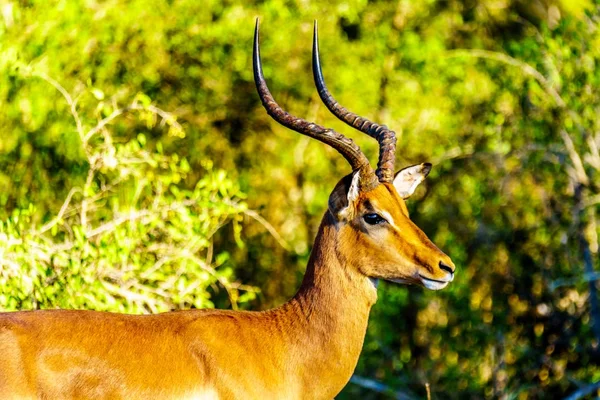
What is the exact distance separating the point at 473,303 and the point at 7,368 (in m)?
9.26

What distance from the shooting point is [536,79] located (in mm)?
13219

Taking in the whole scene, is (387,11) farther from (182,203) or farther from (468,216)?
(182,203)

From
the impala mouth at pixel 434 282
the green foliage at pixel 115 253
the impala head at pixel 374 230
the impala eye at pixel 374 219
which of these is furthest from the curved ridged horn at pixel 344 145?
the green foliage at pixel 115 253

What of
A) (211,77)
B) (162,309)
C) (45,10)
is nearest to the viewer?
(162,309)

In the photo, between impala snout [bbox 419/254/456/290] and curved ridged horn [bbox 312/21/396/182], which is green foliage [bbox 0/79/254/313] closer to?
curved ridged horn [bbox 312/21/396/182]

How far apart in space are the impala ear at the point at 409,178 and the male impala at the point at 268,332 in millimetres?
319

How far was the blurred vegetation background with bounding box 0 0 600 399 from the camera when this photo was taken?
10.9m

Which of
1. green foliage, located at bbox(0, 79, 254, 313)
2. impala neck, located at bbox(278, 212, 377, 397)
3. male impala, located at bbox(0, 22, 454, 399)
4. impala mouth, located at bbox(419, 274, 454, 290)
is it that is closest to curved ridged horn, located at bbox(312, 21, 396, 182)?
male impala, located at bbox(0, 22, 454, 399)

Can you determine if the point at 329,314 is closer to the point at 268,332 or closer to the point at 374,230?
the point at 268,332

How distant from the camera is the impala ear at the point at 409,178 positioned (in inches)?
290

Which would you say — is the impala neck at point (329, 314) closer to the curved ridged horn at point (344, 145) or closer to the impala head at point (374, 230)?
the impala head at point (374, 230)

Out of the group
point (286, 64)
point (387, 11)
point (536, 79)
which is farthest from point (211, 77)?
point (536, 79)

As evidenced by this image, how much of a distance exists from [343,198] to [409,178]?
32.2 inches

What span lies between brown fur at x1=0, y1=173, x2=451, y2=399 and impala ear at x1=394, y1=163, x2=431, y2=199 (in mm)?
516
